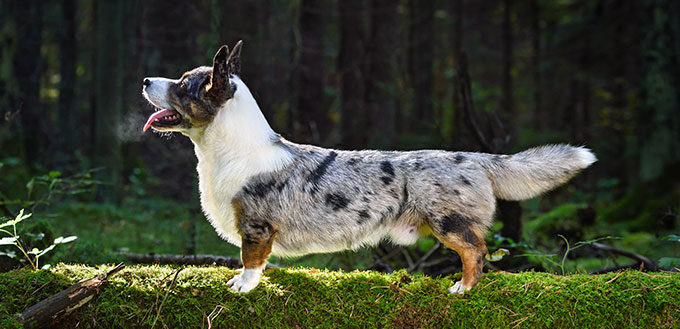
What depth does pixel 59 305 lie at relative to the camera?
3.53 metres

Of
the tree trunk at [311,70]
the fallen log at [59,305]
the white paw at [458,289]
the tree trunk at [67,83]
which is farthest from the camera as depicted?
the tree trunk at [67,83]

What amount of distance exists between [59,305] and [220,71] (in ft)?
6.37

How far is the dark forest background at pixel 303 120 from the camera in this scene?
7367mm

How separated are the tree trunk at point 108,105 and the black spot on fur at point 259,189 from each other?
28.9 feet

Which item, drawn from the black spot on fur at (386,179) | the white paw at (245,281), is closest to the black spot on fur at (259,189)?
the white paw at (245,281)

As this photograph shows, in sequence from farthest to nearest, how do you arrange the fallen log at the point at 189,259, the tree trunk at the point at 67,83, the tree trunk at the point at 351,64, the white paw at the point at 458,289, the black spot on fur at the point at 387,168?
1. the tree trunk at the point at 67,83
2. the tree trunk at the point at 351,64
3. the fallen log at the point at 189,259
4. the black spot on fur at the point at 387,168
5. the white paw at the point at 458,289

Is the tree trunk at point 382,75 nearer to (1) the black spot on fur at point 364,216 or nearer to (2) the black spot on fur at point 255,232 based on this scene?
(1) the black spot on fur at point 364,216

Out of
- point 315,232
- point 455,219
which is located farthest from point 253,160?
point 455,219

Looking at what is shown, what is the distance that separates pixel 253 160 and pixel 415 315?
173cm

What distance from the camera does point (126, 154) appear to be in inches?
632

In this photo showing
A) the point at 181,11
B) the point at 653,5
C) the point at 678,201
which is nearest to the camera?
the point at 181,11

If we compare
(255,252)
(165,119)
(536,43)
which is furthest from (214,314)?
(536,43)

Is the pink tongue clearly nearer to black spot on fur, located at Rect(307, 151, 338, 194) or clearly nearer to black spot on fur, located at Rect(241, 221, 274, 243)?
black spot on fur, located at Rect(241, 221, 274, 243)

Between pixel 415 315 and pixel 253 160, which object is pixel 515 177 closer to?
pixel 415 315
